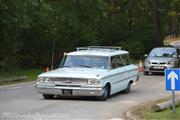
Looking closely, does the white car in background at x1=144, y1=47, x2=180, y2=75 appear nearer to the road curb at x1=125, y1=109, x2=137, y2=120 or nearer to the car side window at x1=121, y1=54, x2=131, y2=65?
the car side window at x1=121, y1=54, x2=131, y2=65

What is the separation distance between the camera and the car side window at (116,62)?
19.5 m

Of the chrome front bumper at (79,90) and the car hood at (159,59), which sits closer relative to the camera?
the chrome front bumper at (79,90)

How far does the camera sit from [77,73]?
18.0 metres

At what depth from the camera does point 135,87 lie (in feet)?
76.9

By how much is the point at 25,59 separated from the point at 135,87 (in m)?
16.9

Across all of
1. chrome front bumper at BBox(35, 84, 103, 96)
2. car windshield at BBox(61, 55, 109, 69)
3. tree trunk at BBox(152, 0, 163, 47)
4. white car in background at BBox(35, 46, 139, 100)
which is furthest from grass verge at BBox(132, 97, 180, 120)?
tree trunk at BBox(152, 0, 163, 47)

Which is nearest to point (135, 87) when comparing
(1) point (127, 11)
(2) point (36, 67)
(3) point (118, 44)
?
(2) point (36, 67)

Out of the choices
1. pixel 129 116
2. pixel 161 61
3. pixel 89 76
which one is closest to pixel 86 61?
pixel 89 76

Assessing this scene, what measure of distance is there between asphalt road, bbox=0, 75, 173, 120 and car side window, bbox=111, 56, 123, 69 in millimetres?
1034

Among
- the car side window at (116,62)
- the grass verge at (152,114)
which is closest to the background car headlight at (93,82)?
the car side window at (116,62)

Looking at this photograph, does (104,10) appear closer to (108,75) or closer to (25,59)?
(25,59)

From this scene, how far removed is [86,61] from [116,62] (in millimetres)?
1171

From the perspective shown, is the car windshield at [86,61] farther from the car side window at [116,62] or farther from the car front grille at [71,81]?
the car front grille at [71,81]

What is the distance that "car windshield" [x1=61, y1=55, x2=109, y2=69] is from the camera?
19161 mm
